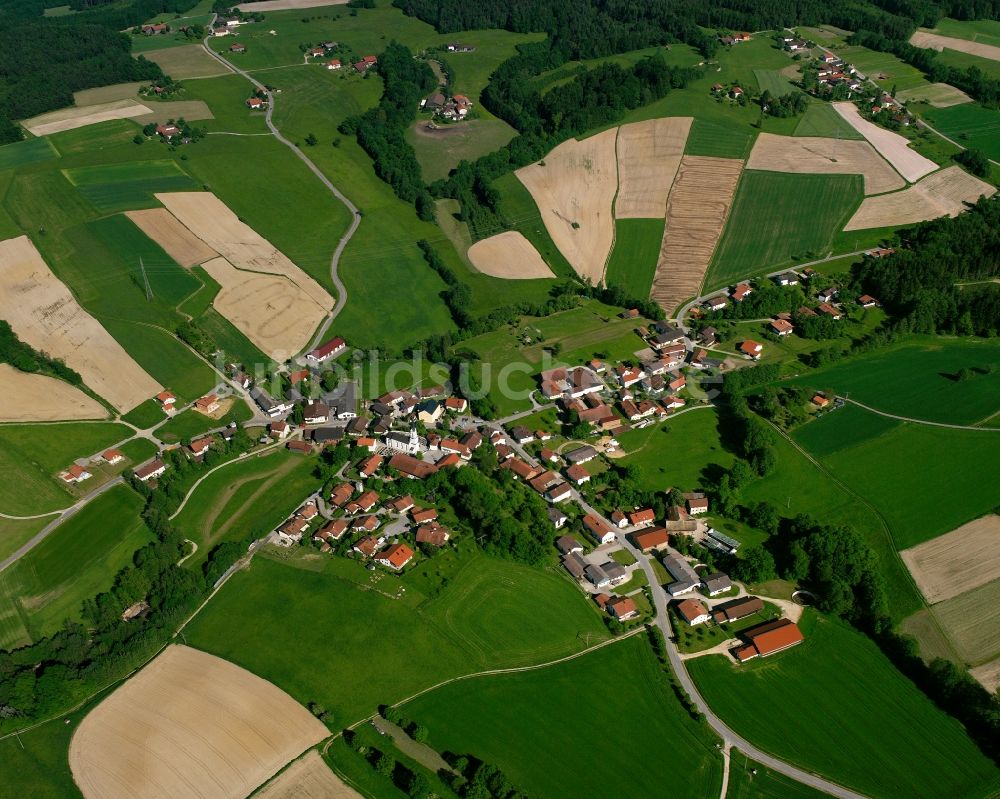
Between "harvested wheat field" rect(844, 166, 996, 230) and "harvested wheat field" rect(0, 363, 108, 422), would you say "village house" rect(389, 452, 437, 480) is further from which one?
"harvested wheat field" rect(844, 166, 996, 230)

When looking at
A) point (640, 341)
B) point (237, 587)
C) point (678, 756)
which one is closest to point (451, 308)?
point (640, 341)

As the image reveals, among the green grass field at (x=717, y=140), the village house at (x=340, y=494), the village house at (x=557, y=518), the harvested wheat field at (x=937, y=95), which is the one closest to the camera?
the village house at (x=557, y=518)

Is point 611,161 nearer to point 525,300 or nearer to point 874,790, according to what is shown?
point 525,300

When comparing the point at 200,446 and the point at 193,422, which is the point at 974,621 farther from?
the point at 193,422

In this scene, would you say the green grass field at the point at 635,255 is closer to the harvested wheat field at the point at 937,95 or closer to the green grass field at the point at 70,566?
the green grass field at the point at 70,566

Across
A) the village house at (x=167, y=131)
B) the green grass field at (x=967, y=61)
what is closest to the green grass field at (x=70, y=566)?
the village house at (x=167, y=131)

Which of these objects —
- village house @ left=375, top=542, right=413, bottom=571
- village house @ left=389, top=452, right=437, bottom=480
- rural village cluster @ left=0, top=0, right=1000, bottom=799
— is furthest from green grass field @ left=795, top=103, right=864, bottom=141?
village house @ left=375, top=542, right=413, bottom=571
